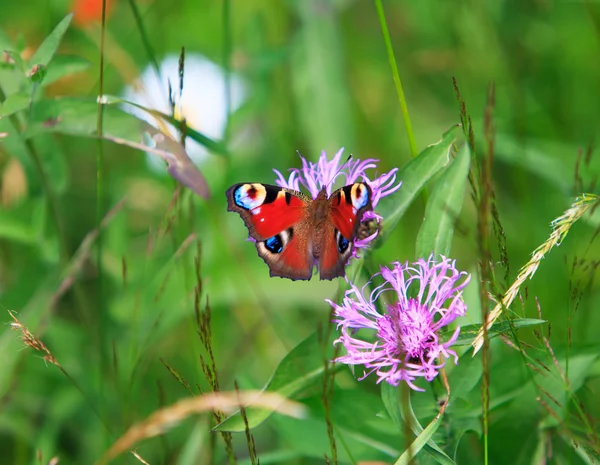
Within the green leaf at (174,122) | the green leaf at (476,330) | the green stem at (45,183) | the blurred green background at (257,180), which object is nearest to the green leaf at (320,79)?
the blurred green background at (257,180)

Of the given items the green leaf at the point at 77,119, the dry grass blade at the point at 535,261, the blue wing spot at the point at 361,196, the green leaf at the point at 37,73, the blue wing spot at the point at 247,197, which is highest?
the green leaf at the point at 37,73

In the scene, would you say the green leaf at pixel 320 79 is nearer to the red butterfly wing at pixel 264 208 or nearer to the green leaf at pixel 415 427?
the red butterfly wing at pixel 264 208


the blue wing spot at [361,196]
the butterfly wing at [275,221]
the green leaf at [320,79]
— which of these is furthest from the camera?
the green leaf at [320,79]

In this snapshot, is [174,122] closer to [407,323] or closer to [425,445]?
[407,323]

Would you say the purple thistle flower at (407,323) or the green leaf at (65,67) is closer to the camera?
the purple thistle flower at (407,323)

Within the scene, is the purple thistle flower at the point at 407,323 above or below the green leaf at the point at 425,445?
above

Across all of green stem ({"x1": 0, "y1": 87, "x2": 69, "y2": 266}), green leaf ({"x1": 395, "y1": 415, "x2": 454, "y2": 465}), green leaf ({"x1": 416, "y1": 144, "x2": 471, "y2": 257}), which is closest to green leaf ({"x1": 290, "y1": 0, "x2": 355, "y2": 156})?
green stem ({"x1": 0, "y1": 87, "x2": 69, "y2": 266})

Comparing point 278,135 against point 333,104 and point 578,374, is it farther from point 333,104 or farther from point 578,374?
point 578,374

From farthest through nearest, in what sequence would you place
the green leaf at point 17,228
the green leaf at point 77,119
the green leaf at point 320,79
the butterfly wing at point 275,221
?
the green leaf at point 320,79 → the green leaf at point 17,228 → the green leaf at point 77,119 → the butterfly wing at point 275,221
